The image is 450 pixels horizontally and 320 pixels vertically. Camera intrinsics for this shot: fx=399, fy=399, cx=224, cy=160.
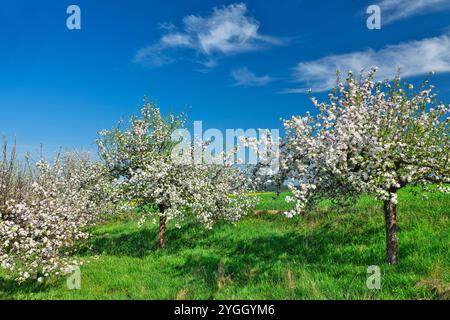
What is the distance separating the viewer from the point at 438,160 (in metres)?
13.8

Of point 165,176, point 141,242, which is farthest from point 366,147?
point 141,242

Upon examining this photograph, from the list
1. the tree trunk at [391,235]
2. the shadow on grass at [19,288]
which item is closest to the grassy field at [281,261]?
the shadow on grass at [19,288]

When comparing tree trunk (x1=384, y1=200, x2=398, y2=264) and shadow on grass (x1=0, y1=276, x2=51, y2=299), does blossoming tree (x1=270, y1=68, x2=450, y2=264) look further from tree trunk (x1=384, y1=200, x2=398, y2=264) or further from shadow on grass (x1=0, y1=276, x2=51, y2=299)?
shadow on grass (x1=0, y1=276, x2=51, y2=299)

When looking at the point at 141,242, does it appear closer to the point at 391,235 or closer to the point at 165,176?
the point at 165,176

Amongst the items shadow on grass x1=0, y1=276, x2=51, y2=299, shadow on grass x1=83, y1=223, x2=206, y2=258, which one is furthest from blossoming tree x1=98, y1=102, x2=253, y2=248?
shadow on grass x1=0, y1=276, x2=51, y2=299

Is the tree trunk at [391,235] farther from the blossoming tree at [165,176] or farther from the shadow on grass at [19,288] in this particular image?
the shadow on grass at [19,288]

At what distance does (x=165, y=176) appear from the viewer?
2194 cm

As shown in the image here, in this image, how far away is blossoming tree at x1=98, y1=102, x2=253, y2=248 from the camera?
21.6 metres

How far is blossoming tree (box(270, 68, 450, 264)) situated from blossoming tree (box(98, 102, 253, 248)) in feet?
23.9

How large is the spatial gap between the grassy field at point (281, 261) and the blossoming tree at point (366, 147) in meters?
3.00

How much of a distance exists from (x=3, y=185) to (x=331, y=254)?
54.9 feet
